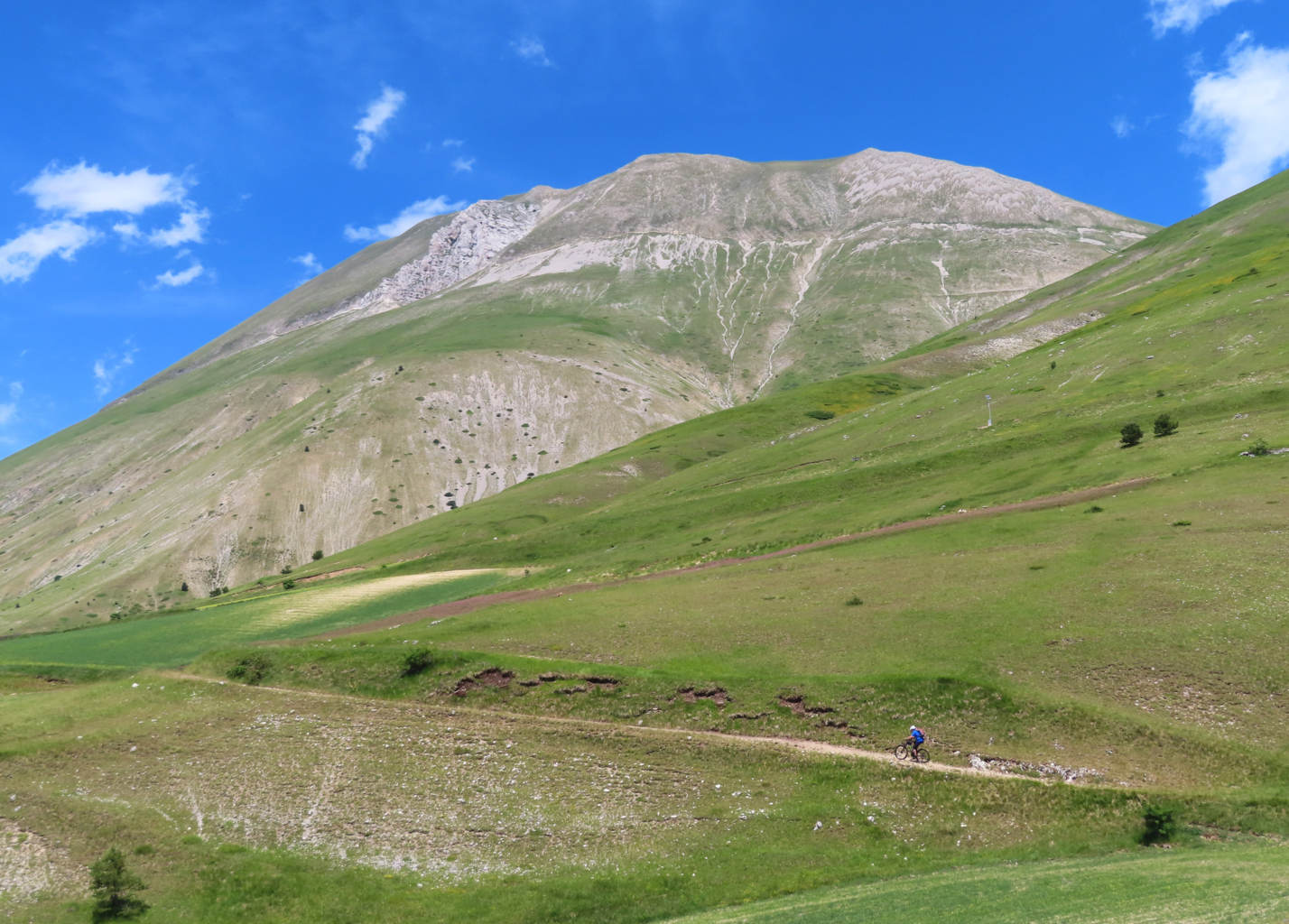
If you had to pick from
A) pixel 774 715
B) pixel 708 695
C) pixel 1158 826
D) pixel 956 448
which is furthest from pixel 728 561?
pixel 1158 826

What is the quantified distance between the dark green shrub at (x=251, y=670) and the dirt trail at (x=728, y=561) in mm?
12665

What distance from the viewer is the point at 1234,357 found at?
83.5m

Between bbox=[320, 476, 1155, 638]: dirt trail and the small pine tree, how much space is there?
120 ft

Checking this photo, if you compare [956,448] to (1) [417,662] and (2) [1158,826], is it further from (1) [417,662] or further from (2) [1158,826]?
(1) [417,662]

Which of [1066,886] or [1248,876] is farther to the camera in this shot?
[1066,886]

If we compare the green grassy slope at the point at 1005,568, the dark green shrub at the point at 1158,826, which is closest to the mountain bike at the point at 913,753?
the green grassy slope at the point at 1005,568

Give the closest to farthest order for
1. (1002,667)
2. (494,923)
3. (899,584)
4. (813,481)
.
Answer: (494,923) < (1002,667) < (899,584) < (813,481)

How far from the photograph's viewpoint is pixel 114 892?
86.8ft

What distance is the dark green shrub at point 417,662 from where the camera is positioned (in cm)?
4606

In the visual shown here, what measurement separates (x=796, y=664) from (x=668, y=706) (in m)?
8.11

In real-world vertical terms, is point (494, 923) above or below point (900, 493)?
below

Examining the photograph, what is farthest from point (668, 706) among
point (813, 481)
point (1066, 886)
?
point (813, 481)

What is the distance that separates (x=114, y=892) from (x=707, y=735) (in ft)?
81.0

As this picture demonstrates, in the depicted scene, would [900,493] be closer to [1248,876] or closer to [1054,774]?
[1054,774]
